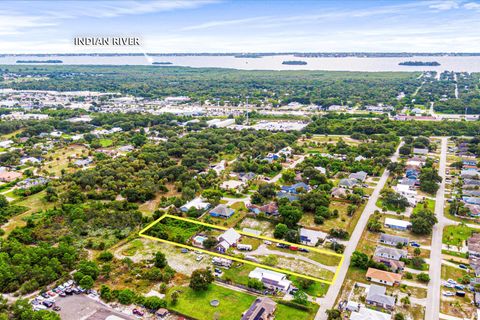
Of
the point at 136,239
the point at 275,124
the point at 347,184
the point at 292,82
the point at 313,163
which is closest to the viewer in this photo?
the point at 136,239

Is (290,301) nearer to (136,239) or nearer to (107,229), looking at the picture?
(136,239)

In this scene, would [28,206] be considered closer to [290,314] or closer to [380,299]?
[290,314]

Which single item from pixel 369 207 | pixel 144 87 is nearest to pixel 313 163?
pixel 369 207

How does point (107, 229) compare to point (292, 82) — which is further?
point (292, 82)

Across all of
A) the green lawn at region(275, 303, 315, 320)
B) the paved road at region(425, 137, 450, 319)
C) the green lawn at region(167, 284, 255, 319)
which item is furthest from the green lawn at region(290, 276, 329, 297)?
the paved road at region(425, 137, 450, 319)

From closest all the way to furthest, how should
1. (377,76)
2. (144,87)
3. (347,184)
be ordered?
1. (347,184)
2. (144,87)
3. (377,76)
